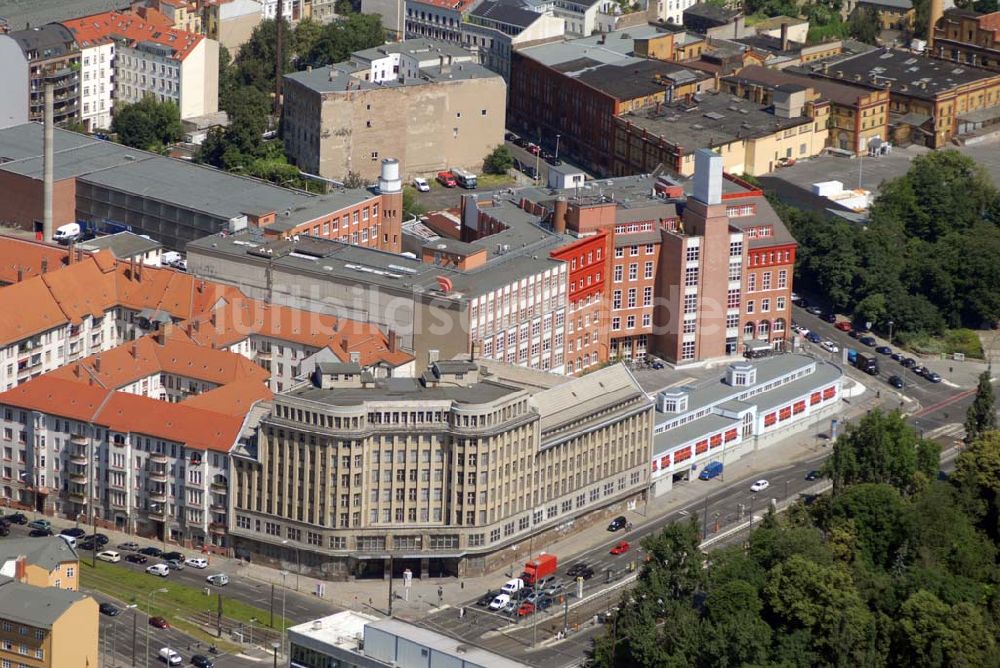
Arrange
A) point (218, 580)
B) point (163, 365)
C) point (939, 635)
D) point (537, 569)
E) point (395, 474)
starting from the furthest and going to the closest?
point (163, 365)
point (537, 569)
point (395, 474)
point (218, 580)
point (939, 635)

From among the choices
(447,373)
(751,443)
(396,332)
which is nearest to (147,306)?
(396,332)

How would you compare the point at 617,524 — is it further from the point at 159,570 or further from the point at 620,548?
the point at 159,570

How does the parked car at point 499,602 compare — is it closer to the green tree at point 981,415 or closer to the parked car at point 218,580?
the parked car at point 218,580

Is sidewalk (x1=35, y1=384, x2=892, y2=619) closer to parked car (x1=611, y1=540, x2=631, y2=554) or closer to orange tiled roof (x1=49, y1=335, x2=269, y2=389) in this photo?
parked car (x1=611, y1=540, x2=631, y2=554)

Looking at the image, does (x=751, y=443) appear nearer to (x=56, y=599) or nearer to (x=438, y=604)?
(x=438, y=604)

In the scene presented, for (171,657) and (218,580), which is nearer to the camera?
(171,657)

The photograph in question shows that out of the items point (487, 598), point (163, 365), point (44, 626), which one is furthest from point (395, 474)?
point (44, 626)
